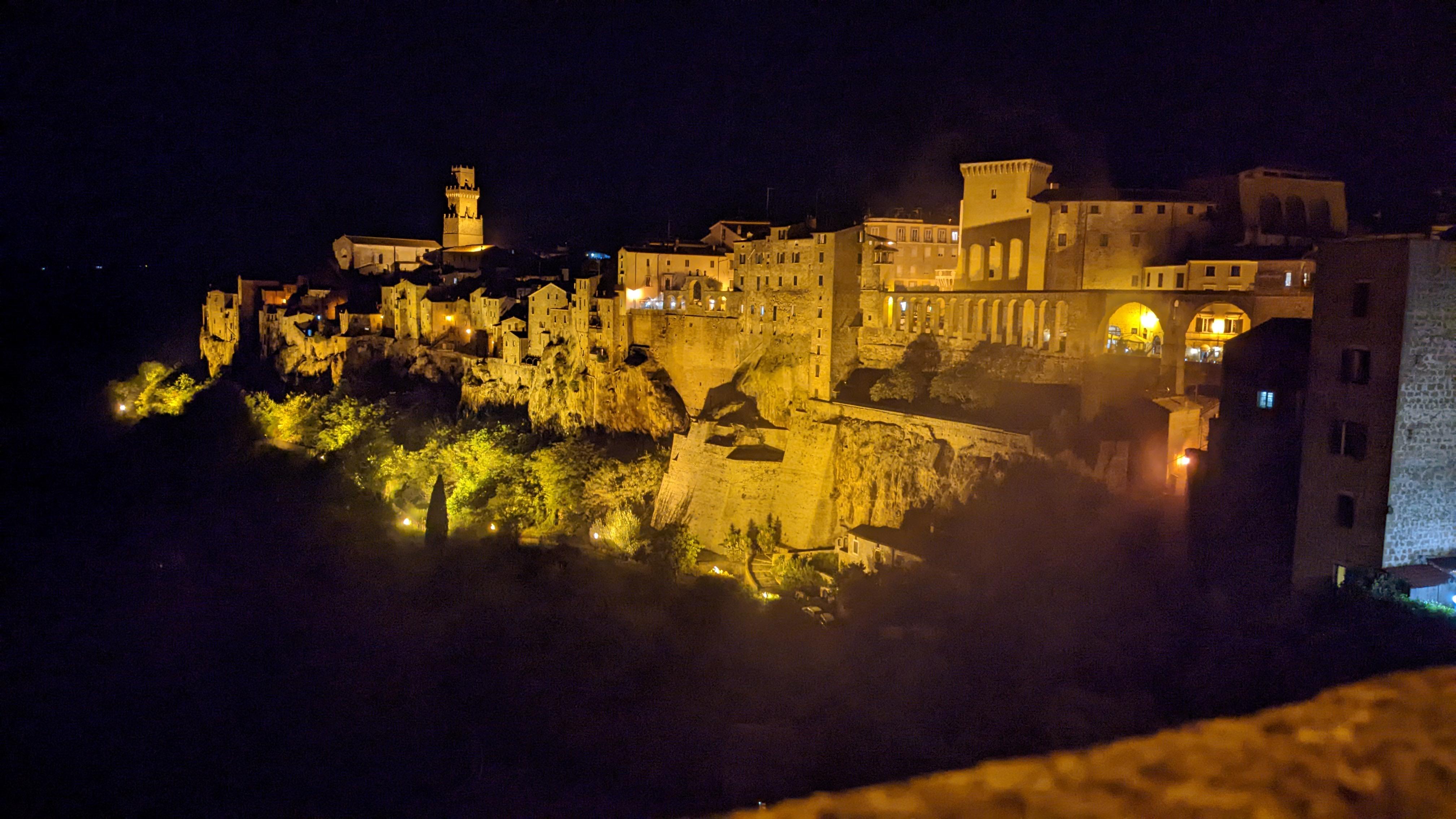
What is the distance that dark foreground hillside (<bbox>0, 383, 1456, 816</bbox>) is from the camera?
50.5ft

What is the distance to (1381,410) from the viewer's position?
14750 mm

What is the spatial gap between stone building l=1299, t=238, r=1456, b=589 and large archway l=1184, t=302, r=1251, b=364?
364 inches

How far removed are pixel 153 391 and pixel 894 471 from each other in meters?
55.3

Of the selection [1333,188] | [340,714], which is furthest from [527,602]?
[1333,188]

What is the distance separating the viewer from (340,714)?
72.7 feet

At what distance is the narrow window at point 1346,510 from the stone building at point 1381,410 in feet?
0.05

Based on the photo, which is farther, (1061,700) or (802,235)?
(802,235)

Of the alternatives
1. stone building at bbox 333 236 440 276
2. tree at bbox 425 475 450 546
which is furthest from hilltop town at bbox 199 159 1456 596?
stone building at bbox 333 236 440 276

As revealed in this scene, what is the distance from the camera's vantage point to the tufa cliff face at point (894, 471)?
24688 millimetres

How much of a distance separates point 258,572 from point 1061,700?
2933 centimetres

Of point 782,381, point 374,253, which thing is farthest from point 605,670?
point 374,253

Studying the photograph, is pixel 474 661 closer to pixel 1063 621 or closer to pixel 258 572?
pixel 258 572

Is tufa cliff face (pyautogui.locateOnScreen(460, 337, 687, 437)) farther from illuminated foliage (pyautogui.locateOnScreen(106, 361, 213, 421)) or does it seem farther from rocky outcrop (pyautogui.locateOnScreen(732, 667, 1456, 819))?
rocky outcrop (pyautogui.locateOnScreen(732, 667, 1456, 819))

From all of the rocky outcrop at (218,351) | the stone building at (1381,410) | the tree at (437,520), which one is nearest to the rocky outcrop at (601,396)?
the tree at (437,520)
